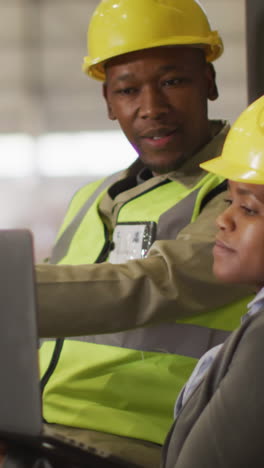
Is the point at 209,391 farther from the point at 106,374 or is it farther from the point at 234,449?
the point at 106,374

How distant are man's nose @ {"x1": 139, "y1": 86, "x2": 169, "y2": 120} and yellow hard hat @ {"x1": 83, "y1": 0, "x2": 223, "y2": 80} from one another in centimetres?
10

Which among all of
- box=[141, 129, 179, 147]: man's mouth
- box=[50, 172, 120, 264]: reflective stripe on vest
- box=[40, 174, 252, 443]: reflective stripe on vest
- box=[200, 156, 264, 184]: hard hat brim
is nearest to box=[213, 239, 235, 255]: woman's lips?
box=[200, 156, 264, 184]: hard hat brim

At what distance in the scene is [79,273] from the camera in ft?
5.02

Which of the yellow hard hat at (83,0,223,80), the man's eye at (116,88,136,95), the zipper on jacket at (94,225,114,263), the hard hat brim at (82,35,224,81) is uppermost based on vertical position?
the yellow hard hat at (83,0,223,80)

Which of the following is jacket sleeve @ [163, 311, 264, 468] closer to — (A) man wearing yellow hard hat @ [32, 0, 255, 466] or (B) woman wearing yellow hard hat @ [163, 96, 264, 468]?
(B) woman wearing yellow hard hat @ [163, 96, 264, 468]

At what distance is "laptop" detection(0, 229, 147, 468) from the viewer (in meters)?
0.95

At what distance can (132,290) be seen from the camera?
1.53m

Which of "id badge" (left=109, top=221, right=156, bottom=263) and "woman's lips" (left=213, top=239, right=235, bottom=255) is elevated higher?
"woman's lips" (left=213, top=239, right=235, bottom=255)

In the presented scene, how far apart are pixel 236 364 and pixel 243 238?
259mm

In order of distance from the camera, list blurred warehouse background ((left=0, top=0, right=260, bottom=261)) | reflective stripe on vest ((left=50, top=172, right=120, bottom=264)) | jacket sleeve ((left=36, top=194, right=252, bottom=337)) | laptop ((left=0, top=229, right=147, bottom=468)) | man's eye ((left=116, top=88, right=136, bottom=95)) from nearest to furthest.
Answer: laptop ((left=0, top=229, right=147, bottom=468))
jacket sleeve ((left=36, top=194, right=252, bottom=337))
man's eye ((left=116, top=88, right=136, bottom=95))
reflective stripe on vest ((left=50, top=172, right=120, bottom=264))
blurred warehouse background ((left=0, top=0, right=260, bottom=261))

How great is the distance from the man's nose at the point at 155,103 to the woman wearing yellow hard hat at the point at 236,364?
1.58ft

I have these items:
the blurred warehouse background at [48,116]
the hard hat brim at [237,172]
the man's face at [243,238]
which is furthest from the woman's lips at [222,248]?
the blurred warehouse background at [48,116]

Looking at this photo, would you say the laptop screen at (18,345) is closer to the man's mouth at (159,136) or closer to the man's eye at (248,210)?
the man's eye at (248,210)

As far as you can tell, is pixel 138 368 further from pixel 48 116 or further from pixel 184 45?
pixel 48 116
